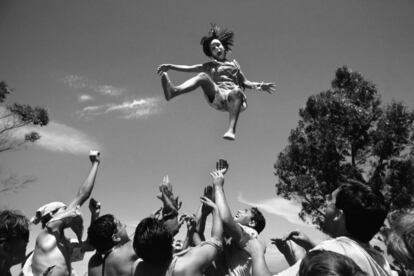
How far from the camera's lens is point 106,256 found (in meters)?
2.82

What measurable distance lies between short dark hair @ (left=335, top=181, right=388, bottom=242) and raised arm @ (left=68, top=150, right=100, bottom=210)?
8.10 ft

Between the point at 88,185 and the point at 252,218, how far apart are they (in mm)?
1776

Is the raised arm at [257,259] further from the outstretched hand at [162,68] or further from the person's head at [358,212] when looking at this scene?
the outstretched hand at [162,68]

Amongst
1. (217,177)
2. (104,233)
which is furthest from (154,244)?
(217,177)

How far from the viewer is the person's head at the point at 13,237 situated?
266 centimetres

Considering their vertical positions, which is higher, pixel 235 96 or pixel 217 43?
pixel 217 43

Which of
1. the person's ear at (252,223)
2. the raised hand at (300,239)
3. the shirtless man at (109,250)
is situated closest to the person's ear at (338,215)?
the raised hand at (300,239)

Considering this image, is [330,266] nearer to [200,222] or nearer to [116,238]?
[200,222]

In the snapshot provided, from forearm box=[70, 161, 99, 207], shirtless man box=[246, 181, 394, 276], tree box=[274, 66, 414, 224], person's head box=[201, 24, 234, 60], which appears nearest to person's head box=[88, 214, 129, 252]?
forearm box=[70, 161, 99, 207]

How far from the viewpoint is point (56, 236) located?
10.0 feet

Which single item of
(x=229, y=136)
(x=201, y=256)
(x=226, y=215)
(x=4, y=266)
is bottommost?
(x=4, y=266)

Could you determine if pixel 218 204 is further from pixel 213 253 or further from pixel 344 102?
pixel 344 102

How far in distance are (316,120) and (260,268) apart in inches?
491

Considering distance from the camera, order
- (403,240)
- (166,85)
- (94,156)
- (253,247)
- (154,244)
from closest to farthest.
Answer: (403,240)
(154,244)
(253,247)
(94,156)
(166,85)
